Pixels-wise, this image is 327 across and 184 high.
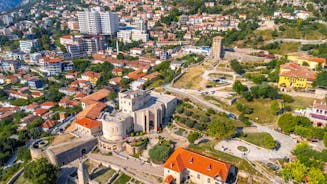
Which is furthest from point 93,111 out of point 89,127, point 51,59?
point 51,59

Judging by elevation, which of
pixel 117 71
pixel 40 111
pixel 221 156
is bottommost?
pixel 40 111

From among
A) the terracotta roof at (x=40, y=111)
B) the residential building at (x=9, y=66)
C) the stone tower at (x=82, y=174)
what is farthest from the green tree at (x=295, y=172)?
the residential building at (x=9, y=66)

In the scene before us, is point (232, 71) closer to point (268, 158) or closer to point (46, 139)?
point (268, 158)

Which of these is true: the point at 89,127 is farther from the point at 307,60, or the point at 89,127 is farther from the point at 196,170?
the point at 307,60

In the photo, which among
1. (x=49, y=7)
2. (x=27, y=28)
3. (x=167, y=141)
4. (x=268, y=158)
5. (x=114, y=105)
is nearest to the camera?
(x=268, y=158)

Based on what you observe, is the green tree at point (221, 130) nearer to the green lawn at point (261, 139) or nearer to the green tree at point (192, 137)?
the green tree at point (192, 137)

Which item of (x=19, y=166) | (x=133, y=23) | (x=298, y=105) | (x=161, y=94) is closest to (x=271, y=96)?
(x=298, y=105)
